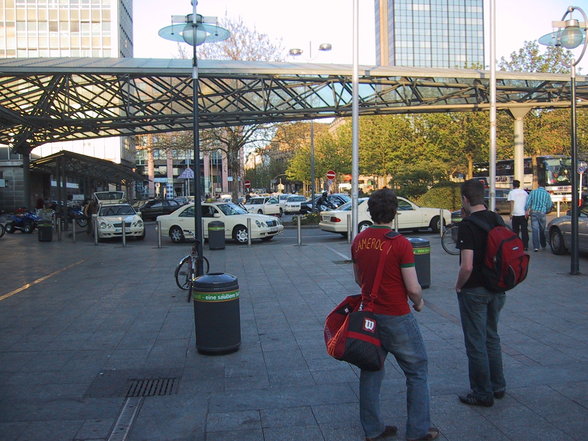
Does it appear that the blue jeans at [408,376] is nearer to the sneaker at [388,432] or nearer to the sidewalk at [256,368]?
the sneaker at [388,432]

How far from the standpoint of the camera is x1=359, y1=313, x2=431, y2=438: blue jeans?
12.4 ft

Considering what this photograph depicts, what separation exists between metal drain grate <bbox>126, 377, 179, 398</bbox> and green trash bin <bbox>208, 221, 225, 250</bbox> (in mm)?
12442

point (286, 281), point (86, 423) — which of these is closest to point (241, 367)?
point (86, 423)

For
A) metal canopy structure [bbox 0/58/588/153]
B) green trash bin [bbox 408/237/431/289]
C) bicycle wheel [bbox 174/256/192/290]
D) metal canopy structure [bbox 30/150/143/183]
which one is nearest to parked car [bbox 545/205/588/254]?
green trash bin [bbox 408/237/431/289]

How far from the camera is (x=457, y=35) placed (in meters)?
138

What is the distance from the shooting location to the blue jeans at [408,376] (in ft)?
12.4

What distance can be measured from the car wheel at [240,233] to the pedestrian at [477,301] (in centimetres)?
1575

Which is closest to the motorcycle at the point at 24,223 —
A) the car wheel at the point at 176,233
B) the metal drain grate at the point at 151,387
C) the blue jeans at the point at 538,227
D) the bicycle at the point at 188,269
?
the car wheel at the point at 176,233

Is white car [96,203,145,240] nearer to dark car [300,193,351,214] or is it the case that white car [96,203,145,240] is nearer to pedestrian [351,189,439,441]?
dark car [300,193,351,214]

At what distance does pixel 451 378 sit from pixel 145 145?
32849 mm

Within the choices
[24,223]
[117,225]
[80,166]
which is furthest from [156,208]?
[117,225]

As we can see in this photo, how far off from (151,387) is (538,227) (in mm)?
12465

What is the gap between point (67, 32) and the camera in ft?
209

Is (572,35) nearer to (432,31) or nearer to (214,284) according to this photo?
(214,284)
